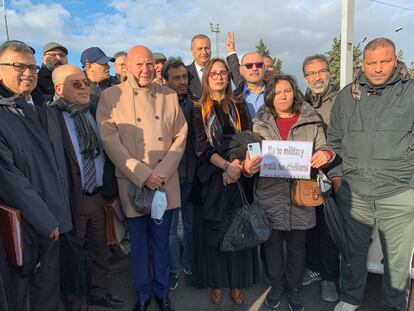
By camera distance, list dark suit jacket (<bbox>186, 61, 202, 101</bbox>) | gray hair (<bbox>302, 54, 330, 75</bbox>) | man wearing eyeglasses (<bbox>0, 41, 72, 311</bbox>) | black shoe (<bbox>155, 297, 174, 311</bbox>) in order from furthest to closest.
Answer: dark suit jacket (<bbox>186, 61, 202, 101</bbox>), gray hair (<bbox>302, 54, 330, 75</bbox>), black shoe (<bbox>155, 297, 174, 311</bbox>), man wearing eyeglasses (<bbox>0, 41, 72, 311</bbox>)

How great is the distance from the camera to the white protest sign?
2.88 m

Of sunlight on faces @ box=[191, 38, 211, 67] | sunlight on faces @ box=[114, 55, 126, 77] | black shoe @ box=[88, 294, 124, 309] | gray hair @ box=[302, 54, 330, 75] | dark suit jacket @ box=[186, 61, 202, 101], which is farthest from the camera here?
sunlight on faces @ box=[114, 55, 126, 77]

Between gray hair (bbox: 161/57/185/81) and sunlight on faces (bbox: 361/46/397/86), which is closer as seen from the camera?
sunlight on faces (bbox: 361/46/397/86)

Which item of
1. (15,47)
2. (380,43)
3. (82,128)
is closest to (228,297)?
(82,128)

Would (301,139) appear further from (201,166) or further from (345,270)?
(345,270)

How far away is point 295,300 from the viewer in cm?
318

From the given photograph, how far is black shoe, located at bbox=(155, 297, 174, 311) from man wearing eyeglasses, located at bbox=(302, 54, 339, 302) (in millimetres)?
1447

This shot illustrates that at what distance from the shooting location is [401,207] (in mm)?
2781

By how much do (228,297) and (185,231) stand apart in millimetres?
837

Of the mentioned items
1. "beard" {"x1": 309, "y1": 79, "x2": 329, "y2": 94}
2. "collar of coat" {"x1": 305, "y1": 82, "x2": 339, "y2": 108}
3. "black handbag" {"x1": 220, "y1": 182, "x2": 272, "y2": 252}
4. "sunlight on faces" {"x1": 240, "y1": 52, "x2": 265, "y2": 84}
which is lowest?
"black handbag" {"x1": 220, "y1": 182, "x2": 272, "y2": 252}

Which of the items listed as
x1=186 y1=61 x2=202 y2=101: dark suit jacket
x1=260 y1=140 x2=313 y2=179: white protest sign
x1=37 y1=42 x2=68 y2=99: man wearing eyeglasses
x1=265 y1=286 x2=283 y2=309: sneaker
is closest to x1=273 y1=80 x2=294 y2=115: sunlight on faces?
x1=260 y1=140 x2=313 y2=179: white protest sign

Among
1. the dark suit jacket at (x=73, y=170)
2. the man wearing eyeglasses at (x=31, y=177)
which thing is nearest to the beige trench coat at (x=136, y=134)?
the dark suit jacket at (x=73, y=170)

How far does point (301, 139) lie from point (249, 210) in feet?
2.61

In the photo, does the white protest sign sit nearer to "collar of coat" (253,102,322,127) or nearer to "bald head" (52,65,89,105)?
"collar of coat" (253,102,322,127)
